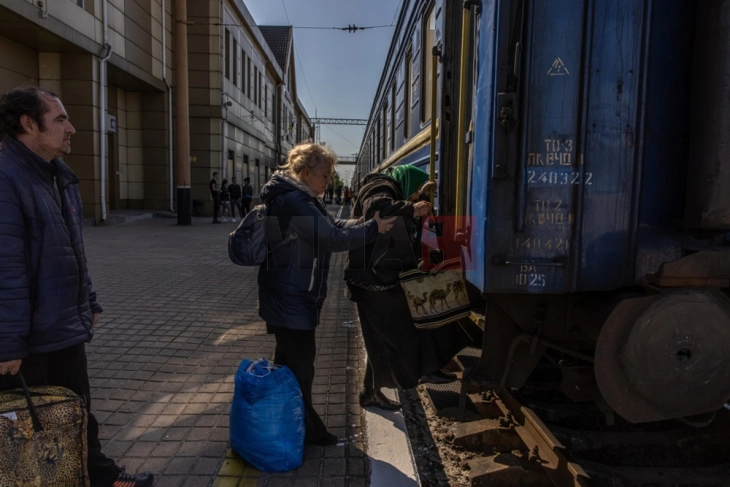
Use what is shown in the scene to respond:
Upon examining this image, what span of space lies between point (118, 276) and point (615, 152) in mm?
7796

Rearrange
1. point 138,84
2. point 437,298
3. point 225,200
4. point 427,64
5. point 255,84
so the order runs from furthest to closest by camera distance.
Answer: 1. point 255,84
2. point 225,200
3. point 138,84
4. point 427,64
5. point 437,298

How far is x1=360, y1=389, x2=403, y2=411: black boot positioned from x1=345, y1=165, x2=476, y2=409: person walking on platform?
16 cm

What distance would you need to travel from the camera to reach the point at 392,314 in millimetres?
3480

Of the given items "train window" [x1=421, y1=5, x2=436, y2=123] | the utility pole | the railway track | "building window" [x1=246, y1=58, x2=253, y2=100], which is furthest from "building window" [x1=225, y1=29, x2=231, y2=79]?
the railway track

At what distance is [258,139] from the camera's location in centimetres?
3070

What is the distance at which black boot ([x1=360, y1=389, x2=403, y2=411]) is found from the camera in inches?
150

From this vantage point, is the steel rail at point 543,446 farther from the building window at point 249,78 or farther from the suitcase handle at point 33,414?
the building window at point 249,78

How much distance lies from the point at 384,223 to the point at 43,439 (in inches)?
73.5

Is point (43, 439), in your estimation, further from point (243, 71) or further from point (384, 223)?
point (243, 71)

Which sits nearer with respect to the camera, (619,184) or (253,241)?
(619,184)

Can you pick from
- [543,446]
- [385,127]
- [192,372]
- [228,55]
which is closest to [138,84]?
[228,55]

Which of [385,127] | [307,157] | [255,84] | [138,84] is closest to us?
[307,157]

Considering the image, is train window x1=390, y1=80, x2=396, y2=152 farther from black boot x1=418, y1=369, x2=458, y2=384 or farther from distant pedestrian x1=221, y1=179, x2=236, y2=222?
distant pedestrian x1=221, y1=179, x2=236, y2=222

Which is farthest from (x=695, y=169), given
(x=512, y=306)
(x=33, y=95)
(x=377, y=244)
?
(x=33, y=95)
